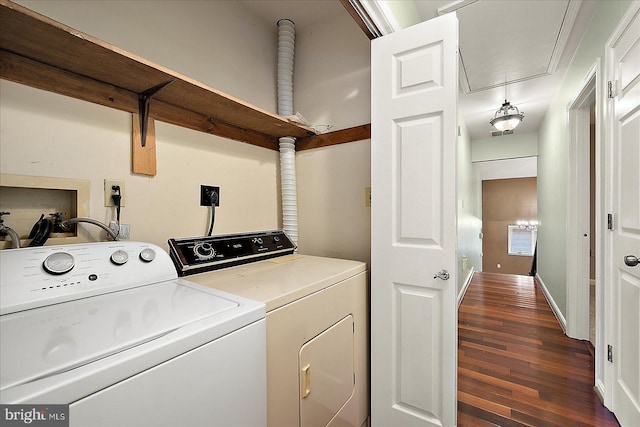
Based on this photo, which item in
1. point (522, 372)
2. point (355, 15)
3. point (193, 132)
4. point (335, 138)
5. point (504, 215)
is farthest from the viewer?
point (504, 215)

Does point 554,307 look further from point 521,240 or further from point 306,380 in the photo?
point 521,240

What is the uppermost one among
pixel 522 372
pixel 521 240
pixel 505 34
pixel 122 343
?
pixel 505 34

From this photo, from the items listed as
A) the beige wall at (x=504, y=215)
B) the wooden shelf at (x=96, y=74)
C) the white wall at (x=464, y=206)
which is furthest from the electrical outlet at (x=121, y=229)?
the beige wall at (x=504, y=215)

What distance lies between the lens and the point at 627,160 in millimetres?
1316

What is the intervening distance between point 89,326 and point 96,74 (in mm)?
981

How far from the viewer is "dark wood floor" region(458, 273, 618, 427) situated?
1.54 m

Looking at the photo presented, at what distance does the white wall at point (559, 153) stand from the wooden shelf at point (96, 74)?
80.1 inches

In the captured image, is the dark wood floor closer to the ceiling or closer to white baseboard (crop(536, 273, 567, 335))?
white baseboard (crop(536, 273, 567, 335))

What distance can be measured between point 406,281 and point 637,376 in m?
1.08

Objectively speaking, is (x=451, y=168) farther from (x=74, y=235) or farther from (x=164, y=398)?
(x=74, y=235)

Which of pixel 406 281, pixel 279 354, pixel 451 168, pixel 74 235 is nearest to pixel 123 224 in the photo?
pixel 74 235

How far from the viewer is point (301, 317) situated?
100 cm

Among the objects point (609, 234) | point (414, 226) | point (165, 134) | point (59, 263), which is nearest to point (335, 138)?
point (414, 226)

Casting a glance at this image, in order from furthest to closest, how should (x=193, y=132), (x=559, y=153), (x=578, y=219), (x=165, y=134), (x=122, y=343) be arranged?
(x=559, y=153) < (x=578, y=219) < (x=193, y=132) < (x=165, y=134) < (x=122, y=343)
